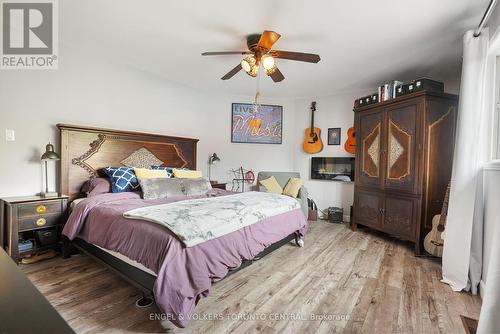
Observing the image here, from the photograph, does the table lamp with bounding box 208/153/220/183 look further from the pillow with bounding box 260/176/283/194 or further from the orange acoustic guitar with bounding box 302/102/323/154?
the orange acoustic guitar with bounding box 302/102/323/154

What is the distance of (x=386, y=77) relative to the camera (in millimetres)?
3531

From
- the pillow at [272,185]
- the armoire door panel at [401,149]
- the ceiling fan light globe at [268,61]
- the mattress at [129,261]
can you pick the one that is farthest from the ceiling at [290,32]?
the mattress at [129,261]

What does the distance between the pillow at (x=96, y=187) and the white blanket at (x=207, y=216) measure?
100cm

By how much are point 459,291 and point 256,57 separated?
285 centimetres

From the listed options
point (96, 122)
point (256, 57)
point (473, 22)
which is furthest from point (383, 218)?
point (96, 122)

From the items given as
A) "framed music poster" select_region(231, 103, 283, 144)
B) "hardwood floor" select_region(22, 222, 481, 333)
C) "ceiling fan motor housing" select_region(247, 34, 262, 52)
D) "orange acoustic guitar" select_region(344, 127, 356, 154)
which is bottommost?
"hardwood floor" select_region(22, 222, 481, 333)

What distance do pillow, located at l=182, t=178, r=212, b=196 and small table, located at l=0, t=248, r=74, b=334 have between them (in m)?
2.26

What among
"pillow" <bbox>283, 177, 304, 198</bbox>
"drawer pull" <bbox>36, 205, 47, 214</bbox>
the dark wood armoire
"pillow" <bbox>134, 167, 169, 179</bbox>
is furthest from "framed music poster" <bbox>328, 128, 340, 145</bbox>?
"drawer pull" <bbox>36, 205, 47, 214</bbox>

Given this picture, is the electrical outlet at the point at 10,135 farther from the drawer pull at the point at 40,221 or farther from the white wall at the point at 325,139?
the white wall at the point at 325,139

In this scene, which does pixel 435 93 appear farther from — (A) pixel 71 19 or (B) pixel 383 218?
(A) pixel 71 19

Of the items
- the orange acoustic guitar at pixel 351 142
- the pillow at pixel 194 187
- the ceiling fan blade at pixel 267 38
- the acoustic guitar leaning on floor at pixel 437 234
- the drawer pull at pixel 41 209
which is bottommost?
the acoustic guitar leaning on floor at pixel 437 234

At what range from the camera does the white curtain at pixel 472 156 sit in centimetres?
207

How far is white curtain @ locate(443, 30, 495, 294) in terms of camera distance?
2.07m

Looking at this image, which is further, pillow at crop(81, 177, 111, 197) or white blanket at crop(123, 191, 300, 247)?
pillow at crop(81, 177, 111, 197)
